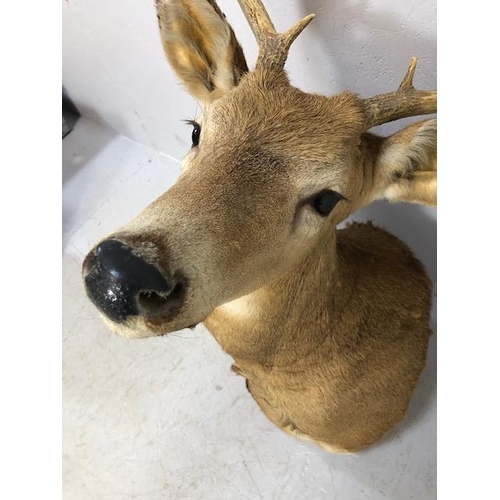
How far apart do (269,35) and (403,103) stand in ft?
1.24

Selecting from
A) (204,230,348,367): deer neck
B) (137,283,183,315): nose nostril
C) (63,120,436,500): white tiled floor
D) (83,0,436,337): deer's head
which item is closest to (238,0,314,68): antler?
(83,0,436,337): deer's head

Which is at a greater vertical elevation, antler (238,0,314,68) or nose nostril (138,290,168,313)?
antler (238,0,314,68)

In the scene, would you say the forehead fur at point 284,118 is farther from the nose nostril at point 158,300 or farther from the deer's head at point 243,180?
the nose nostril at point 158,300

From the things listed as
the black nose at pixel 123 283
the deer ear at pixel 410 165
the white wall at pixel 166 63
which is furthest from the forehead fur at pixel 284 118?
the black nose at pixel 123 283

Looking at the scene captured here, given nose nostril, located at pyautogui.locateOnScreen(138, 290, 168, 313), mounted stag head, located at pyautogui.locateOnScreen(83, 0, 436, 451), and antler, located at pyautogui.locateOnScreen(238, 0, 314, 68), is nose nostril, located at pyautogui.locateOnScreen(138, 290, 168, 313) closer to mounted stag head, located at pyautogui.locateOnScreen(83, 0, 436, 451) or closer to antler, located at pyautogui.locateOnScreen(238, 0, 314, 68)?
mounted stag head, located at pyautogui.locateOnScreen(83, 0, 436, 451)

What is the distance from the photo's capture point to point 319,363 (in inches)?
65.5

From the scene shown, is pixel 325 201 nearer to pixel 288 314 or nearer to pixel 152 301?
pixel 288 314

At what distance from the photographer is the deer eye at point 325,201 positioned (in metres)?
1.26

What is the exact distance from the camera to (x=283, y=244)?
124 centimetres

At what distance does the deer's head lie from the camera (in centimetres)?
95

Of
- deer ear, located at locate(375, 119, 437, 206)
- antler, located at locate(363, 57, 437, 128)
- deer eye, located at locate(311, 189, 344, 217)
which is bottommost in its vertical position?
deer ear, located at locate(375, 119, 437, 206)

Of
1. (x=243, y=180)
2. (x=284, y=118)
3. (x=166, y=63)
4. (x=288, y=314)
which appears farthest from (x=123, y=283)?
(x=166, y=63)

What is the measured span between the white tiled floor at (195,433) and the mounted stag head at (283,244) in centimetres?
31

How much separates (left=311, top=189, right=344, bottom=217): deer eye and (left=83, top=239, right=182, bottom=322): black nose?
458 millimetres
